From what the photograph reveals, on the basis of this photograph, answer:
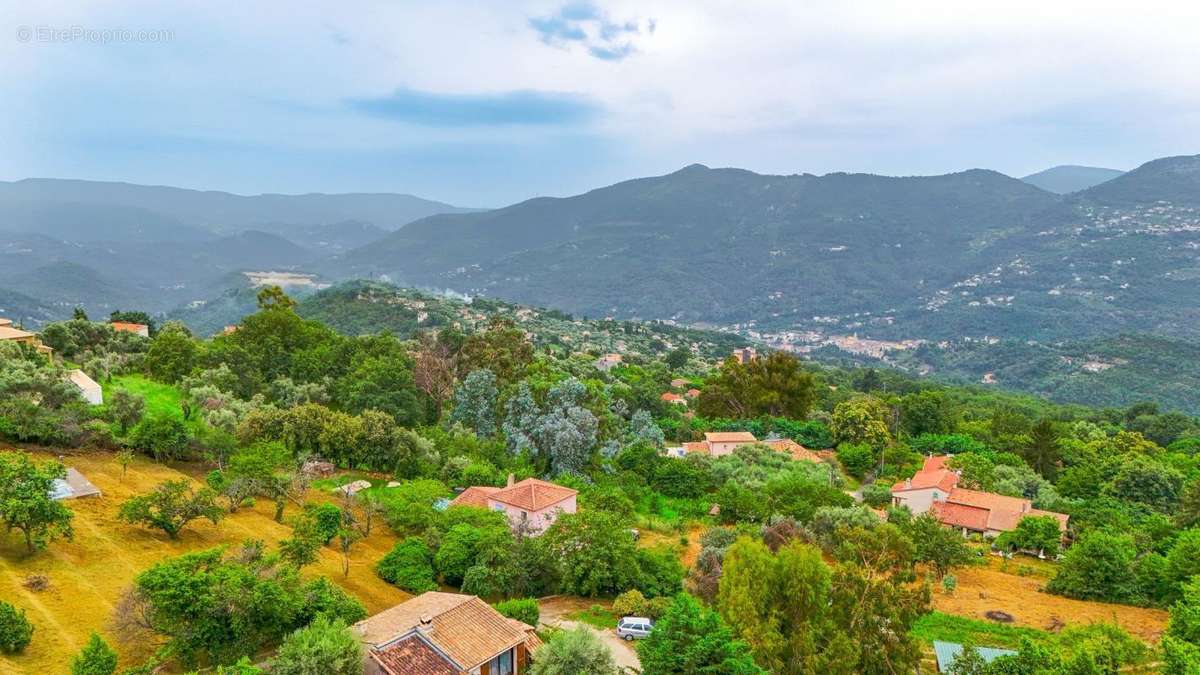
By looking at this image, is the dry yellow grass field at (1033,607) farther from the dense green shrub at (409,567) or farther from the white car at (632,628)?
the dense green shrub at (409,567)

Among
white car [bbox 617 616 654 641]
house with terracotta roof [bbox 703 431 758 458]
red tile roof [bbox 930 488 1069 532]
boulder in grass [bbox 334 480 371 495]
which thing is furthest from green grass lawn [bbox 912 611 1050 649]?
house with terracotta roof [bbox 703 431 758 458]

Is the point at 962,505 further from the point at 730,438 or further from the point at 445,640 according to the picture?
the point at 445,640

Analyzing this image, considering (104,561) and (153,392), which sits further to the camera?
(153,392)

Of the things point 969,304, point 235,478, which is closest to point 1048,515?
point 235,478

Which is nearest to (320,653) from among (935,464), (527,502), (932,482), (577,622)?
(577,622)

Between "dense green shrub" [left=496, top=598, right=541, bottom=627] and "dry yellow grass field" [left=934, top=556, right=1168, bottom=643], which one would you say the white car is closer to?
"dense green shrub" [left=496, top=598, right=541, bottom=627]

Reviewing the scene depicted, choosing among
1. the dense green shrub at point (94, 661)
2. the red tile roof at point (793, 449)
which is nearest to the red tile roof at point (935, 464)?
the red tile roof at point (793, 449)
